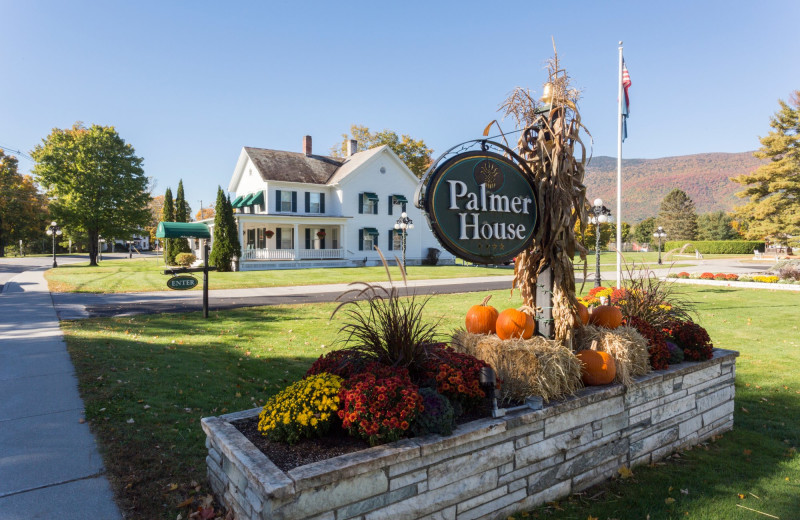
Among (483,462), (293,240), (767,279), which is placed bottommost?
(483,462)

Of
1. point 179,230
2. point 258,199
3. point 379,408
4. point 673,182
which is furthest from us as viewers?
point 673,182

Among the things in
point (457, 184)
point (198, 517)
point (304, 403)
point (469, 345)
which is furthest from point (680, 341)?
point (198, 517)

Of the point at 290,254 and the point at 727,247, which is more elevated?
the point at 727,247

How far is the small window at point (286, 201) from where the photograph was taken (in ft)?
101

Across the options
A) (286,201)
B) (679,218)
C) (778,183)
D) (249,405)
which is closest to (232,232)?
(286,201)

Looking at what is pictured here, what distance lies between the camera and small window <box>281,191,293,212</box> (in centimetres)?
3080

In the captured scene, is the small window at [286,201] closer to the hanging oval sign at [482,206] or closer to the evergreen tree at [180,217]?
the evergreen tree at [180,217]

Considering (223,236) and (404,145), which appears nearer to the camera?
(223,236)

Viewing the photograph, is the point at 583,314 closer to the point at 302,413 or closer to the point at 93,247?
the point at 302,413

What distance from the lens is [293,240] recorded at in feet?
106

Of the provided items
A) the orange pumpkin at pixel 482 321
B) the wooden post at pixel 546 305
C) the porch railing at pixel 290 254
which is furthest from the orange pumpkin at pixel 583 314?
the porch railing at pixel 290 254

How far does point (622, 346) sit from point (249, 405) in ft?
12.9

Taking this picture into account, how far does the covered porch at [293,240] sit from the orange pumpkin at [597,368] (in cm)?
2708

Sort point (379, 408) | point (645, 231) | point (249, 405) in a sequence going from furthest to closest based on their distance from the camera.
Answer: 1. point (645, 231)
2. point (249, 405)
3. point (379, 408)
